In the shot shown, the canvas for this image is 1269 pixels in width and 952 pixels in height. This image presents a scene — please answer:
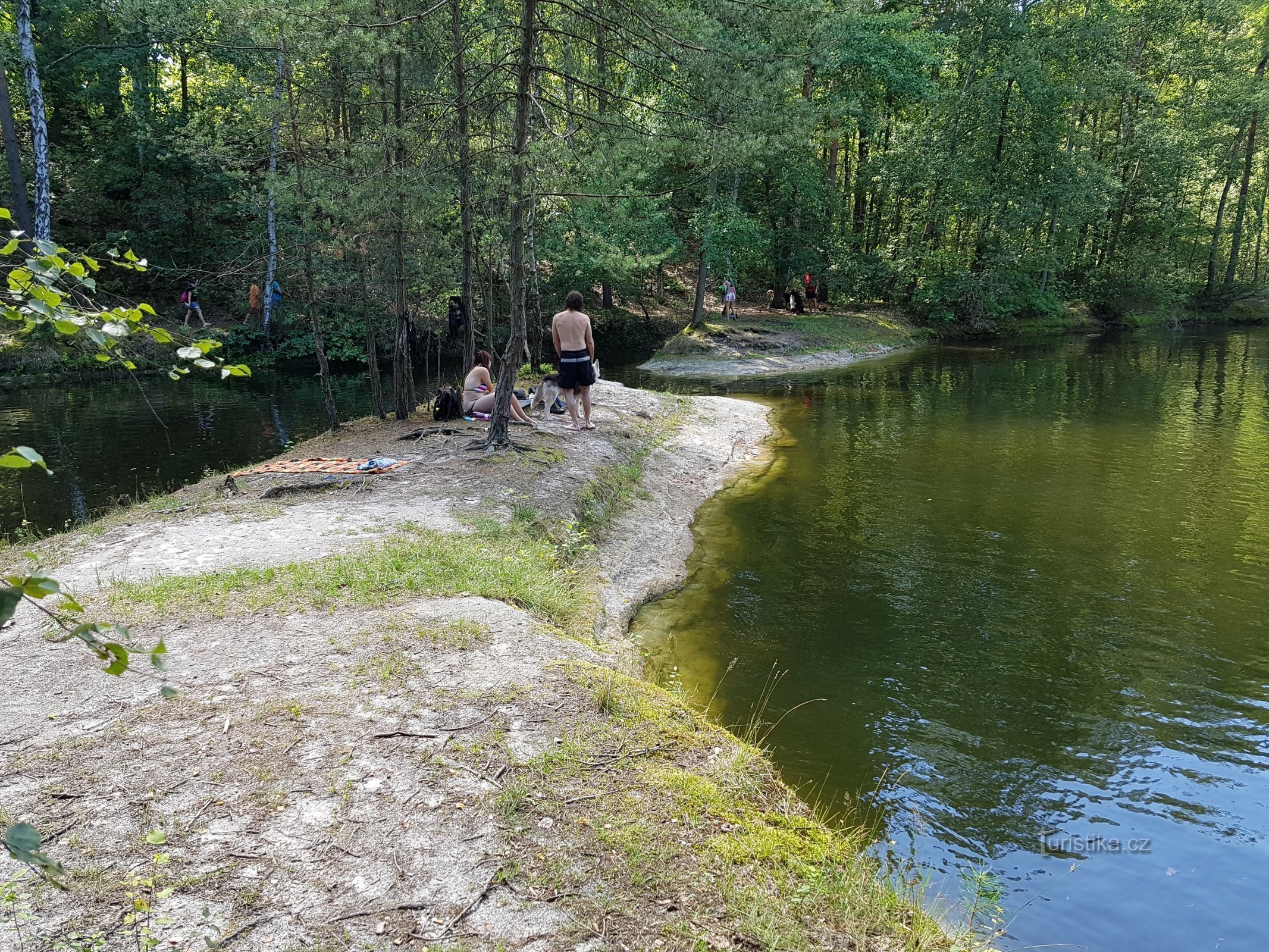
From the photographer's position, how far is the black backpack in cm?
1291

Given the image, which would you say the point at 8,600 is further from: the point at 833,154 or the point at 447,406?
the point at 833,154

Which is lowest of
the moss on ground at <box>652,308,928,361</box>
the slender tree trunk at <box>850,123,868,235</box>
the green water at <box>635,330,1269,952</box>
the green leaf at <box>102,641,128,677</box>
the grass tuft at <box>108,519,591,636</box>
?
the green water at <box>635,330,1269,952</box>

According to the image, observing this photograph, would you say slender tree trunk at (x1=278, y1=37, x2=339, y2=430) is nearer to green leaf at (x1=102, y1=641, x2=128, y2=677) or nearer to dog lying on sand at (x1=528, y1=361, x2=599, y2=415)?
dog lying on sand at (x1=528, y1=361, x2=599, y2=415)

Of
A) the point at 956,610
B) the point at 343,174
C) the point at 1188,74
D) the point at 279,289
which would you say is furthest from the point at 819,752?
the point at 1188,74

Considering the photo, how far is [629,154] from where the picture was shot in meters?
9.52

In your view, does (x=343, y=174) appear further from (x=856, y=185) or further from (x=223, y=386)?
(x=856, y=185)

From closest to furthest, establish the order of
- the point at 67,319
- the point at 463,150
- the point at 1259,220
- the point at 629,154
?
the point at 67,319 < the point at 629,154 < the point at 463,150 < the point at 1259,220

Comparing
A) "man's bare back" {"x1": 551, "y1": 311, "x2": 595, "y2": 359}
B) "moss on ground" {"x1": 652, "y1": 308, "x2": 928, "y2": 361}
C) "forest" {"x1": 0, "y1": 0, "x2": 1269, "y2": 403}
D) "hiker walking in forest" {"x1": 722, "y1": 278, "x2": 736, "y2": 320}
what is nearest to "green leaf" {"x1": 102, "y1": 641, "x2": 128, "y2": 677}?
"forest" {"x1": 0, "y1": 0, "x2": 1269, "y2": 403}

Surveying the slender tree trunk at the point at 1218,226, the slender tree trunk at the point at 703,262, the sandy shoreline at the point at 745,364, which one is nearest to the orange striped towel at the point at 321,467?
the sandy shoreline at the point at 745,364

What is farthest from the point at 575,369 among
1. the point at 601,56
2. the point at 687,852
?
the point at 687,852

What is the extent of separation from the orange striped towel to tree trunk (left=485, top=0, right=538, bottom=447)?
4.77 ft

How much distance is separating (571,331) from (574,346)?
221 mm

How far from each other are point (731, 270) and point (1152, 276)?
2274 centimetres

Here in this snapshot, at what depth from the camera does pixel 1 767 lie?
3.90 metres
